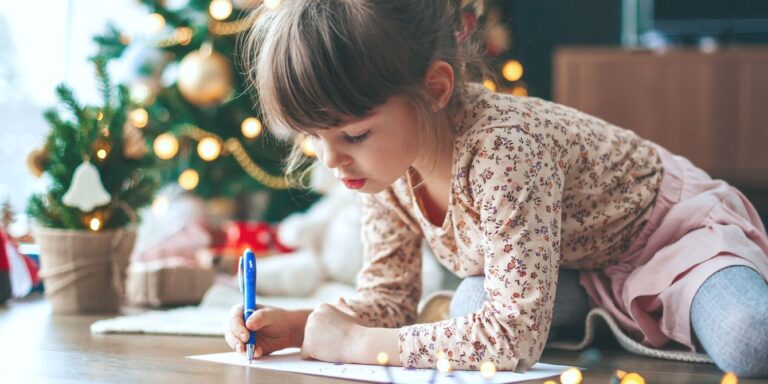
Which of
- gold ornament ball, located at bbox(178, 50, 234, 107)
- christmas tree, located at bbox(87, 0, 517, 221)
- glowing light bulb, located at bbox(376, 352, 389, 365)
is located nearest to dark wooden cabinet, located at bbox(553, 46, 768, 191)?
christmas tree, located at bbox(87, 0, 517, 221)

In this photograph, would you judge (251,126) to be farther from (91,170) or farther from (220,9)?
(91,170)

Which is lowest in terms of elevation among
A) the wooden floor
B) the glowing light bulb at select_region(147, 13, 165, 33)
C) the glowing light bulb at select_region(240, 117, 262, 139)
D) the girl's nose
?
the wooden floor

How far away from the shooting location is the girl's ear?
1.13m

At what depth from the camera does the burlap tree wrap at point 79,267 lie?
176 cm

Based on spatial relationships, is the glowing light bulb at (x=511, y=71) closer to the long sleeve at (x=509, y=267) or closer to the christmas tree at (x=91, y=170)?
the christmas tree at (x=91, y=170)

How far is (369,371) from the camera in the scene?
1074 mm

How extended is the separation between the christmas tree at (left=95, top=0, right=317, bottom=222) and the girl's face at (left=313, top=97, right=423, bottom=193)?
1411mm

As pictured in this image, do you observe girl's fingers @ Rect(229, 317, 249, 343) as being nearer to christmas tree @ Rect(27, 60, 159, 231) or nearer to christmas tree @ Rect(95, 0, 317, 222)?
christmas tree @ Rect(27, 60, 159, 231)

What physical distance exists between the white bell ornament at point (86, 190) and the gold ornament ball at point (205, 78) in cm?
70

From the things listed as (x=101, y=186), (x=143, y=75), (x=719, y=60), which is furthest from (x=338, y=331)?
(x=719, y=60)

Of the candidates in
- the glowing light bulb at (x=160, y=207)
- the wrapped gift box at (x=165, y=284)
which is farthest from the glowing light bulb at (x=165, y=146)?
the wrapped gift box at (x=165, y=284)

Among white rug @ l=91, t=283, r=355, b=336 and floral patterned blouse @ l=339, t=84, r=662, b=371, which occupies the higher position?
floral patterned blouse @ l=339, t=84, r=662, b=371

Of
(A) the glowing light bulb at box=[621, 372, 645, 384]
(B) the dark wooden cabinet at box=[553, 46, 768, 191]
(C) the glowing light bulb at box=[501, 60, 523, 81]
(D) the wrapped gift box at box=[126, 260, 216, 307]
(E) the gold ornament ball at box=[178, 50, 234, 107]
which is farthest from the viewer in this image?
(B) the dark wooden cabinet at box=[553, 46, 768, 191]

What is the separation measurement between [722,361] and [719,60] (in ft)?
6.78
